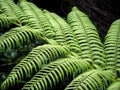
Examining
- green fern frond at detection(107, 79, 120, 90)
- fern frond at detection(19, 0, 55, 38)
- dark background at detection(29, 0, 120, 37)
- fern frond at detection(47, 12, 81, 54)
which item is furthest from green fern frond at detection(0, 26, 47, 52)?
dark background at detection(29, 0, 120, 37)

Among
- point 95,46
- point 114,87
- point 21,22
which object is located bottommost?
point 114,87

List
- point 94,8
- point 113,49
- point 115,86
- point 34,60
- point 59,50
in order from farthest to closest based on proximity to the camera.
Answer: point 94,8
point 113,49
point 59,50
point 34,60
point 115,86

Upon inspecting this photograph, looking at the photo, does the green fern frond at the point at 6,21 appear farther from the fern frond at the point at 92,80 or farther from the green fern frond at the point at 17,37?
the fern frond at the point at 92,80

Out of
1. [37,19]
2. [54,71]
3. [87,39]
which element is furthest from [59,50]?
[37,19]

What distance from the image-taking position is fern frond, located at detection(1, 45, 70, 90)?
2.02 m

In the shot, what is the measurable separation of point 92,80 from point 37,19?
0.89 metres

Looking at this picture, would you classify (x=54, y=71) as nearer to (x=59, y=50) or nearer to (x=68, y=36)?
(x=59, y=50)

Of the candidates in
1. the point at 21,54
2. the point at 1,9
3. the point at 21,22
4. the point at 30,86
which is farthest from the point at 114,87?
the point at 21,54

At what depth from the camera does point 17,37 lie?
2.26 m

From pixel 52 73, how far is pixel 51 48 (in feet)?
0.86

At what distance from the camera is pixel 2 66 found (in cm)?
389

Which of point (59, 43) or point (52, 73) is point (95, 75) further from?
point (59, 43)

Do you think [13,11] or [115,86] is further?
[13,11]

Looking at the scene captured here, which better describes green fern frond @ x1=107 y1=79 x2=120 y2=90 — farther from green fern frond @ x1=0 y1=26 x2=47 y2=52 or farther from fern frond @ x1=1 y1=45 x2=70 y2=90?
green fern frond @ x1=0 y1=26 x2=47 y2=52
